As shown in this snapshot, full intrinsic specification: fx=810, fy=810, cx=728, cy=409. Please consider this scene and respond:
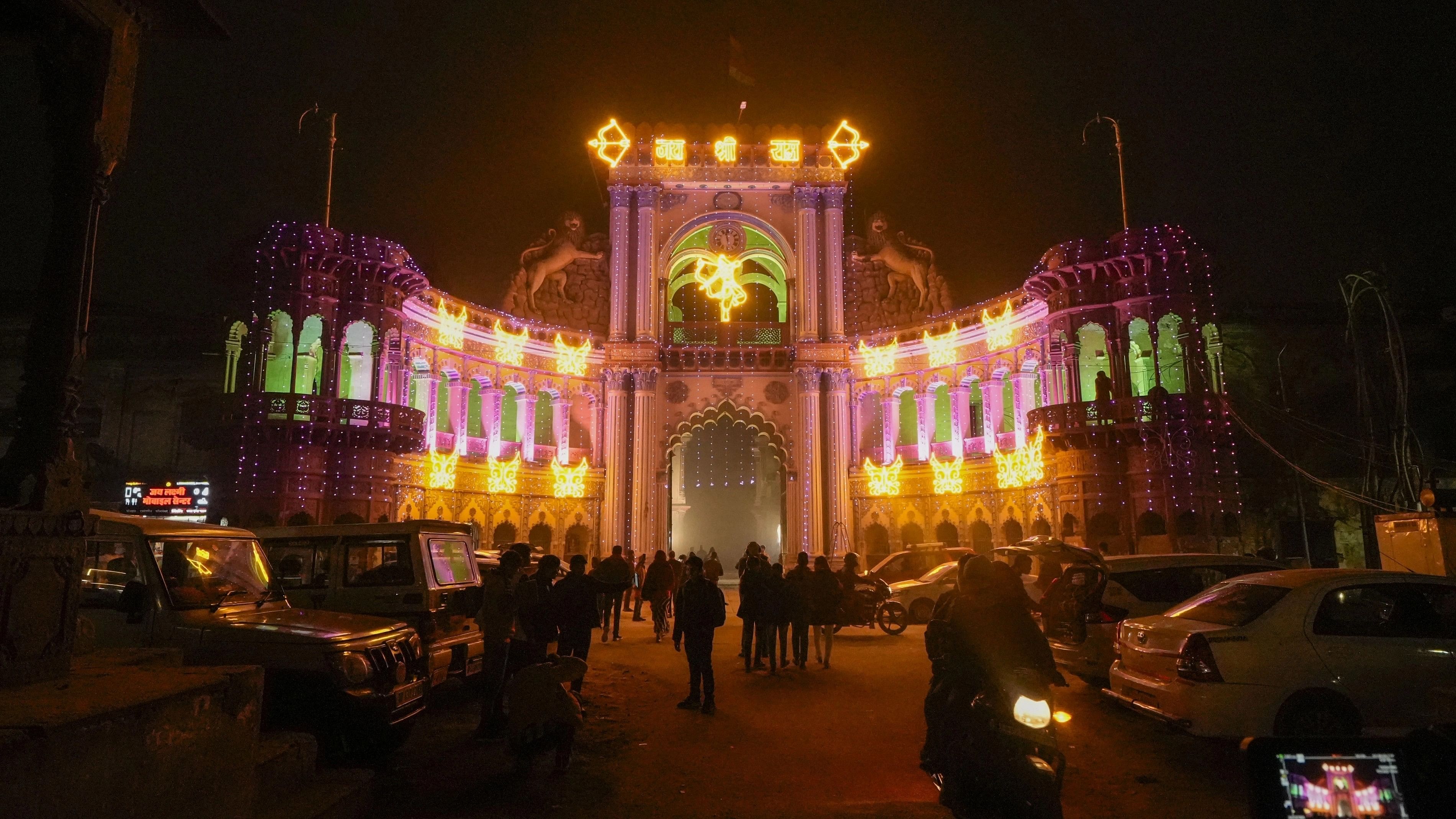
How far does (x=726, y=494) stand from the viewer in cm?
3778

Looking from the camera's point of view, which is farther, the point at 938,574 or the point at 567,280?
the point at 567,280

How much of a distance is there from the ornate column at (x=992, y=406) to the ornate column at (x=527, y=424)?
15811 millimetres

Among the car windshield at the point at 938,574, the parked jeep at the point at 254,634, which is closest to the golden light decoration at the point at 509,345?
the car windshield at the point at 938,574

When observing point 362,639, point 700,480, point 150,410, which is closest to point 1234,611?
point 362,639

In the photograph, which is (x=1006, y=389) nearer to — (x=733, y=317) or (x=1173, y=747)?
(x=733, y=317)

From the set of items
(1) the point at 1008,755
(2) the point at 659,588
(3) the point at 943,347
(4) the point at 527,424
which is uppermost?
(3) the point at 943,347

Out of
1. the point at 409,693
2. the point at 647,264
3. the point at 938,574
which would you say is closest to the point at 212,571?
the point at 409,693

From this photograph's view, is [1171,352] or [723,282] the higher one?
[723,282]

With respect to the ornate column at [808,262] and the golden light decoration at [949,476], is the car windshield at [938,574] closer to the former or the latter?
the golden light decoration at [949,476]

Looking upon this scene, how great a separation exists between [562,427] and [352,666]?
23.4 metres

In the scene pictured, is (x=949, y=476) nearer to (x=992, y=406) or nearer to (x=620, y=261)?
(x=992, y=406)

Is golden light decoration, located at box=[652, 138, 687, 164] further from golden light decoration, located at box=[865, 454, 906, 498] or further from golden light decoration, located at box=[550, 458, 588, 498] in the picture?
golden light decoration, located at box=[865, 454, 906, 498]

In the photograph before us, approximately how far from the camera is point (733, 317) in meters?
32.5

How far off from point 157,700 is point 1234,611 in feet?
26.1
